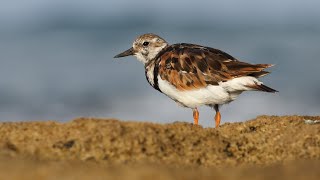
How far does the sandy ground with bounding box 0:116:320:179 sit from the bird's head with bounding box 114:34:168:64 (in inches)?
171

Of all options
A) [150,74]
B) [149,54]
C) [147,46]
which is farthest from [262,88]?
[147,46]

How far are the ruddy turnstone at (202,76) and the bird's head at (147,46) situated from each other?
1.07 m

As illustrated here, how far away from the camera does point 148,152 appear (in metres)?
6.21

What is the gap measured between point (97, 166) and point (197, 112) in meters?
4.94

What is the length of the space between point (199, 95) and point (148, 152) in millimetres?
3997

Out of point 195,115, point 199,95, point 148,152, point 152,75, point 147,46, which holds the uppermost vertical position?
point 147,46

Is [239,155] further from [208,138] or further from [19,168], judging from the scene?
[19,168]

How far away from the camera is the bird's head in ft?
39.3

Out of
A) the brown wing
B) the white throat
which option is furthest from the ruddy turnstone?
the white throat

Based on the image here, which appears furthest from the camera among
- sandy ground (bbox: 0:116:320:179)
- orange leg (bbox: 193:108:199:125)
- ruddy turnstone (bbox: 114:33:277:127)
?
orange leg (bbox: 193:108:199:125)

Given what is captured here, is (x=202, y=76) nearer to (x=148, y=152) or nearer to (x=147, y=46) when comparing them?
(x=147, y=46)

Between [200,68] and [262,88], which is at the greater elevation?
[200,68]

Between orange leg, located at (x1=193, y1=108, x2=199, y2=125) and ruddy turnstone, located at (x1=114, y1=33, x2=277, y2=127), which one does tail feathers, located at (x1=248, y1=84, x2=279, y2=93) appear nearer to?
ruddy turnstone, located at (x1=114, y1=33, x2=277, y2=127)

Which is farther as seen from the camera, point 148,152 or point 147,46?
point 147,46
